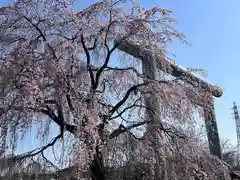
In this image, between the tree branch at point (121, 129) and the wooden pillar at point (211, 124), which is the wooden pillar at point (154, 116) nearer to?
the tree branch at point (121, 129)

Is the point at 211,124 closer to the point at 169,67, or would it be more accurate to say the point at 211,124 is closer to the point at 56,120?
the point at 169,67

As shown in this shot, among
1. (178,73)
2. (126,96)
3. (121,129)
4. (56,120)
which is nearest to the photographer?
(56,120)

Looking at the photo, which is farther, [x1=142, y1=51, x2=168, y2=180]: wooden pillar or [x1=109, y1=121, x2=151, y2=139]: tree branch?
[x1=109, y1=121, x2=151, y2=139]: tree branch

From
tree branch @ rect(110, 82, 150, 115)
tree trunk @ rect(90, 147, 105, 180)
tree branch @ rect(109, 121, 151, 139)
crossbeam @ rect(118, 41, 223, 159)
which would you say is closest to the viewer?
tree trunk @ rect(90, 147, 105, 180)

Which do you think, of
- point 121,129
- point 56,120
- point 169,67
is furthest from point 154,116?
point 56,120

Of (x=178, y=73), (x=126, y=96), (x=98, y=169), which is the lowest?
(x=98, y=169)

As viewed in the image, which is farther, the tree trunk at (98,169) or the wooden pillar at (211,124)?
the wooden pillar at (211,124)

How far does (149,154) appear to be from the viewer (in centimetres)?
429

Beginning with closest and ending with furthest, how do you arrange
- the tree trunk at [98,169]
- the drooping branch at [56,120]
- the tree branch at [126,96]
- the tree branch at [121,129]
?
the drooping branch at [56,120] < the tree trunk at [98,169] < the tree branch at [121,129] < the tree branch at [126,96]

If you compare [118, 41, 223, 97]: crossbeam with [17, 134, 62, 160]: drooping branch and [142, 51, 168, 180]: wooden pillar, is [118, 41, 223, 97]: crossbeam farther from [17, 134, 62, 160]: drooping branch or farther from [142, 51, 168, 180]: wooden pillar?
[17, 134, 62, 160]: drooping branch

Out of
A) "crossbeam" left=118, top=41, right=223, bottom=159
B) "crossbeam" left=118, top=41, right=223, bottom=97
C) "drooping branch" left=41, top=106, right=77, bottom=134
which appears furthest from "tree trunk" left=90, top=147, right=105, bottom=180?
"crossbeam" left=118, top=41, right=223, bottom=97

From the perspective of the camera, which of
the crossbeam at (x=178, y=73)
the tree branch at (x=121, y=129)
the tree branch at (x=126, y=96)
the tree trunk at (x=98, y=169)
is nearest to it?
the tree trunk at (x=98, y=169)

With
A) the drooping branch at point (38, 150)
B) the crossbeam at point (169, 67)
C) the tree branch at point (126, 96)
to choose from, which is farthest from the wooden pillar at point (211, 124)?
the drooping branch at point (38, 150)

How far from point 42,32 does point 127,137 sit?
1725 mm
